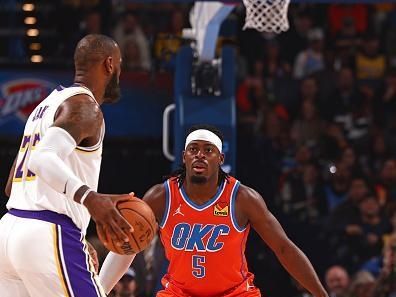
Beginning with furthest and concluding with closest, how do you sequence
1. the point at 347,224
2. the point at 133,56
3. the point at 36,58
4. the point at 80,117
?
the point at 133,56
the point at 36,58
the point at 347,224
the point at 80,117

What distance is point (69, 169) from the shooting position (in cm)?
504

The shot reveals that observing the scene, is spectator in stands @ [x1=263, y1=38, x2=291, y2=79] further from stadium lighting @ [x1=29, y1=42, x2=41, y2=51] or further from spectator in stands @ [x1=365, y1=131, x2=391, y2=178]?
stadium lighting @ [x1=29, y1=42, x2=41, y2=51]

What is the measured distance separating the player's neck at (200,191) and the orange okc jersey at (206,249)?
5 centimetres

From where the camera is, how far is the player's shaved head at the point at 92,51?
560 cm

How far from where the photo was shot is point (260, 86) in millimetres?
13008

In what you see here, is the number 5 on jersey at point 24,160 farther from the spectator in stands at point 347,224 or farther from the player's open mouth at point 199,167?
the spectator in stands at point 347,224

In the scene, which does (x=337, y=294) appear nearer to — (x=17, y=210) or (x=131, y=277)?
(x=131, y=277)

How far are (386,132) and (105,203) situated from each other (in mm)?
8752

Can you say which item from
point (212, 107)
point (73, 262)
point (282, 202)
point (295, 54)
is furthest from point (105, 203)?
Result: point (295, 54)

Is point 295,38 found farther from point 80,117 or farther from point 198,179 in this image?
point 80,117

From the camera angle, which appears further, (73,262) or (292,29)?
(292,29)

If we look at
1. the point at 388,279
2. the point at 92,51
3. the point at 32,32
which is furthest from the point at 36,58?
the point at 92,51

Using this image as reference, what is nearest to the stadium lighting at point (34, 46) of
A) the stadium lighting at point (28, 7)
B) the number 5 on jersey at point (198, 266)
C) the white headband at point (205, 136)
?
the stadium lighting at point (28, 7)

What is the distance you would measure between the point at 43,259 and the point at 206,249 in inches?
75.0
